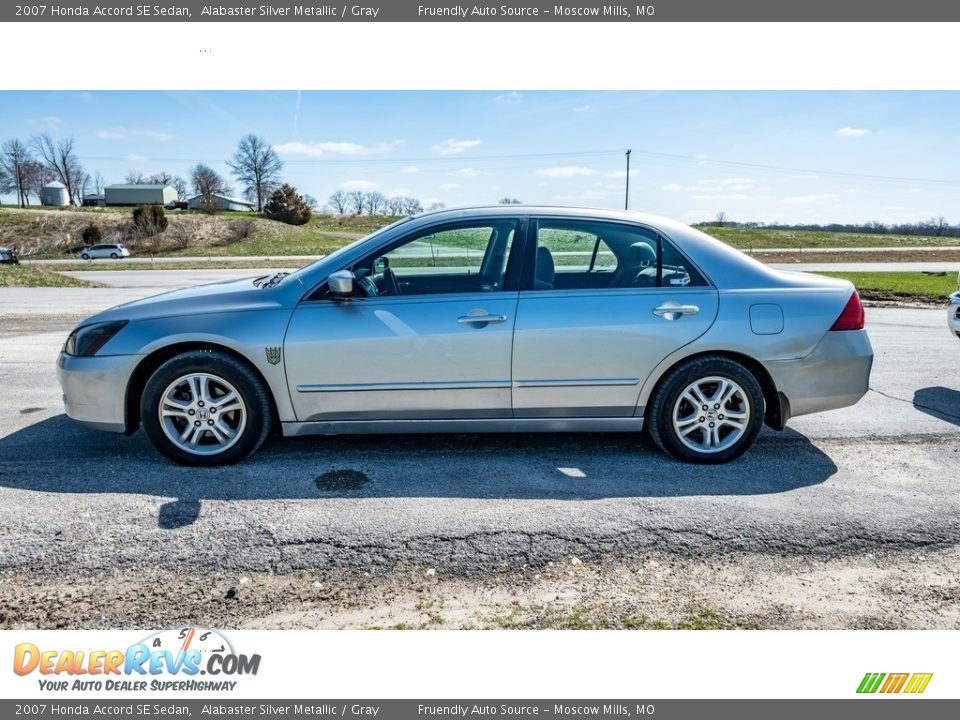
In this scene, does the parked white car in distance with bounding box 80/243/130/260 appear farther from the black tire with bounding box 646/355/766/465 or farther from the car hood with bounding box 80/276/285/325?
the black tire with bounding box 646/355/766/465

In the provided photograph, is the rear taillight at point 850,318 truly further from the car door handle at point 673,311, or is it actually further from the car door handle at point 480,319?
the car door handle at point 480,319

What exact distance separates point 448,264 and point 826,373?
8.40 feet

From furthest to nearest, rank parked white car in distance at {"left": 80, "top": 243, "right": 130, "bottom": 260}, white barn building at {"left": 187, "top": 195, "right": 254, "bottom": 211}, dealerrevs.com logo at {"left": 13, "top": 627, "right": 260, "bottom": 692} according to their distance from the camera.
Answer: white barn building at {"left": 187, "top": 195, "right": 254, "bottom": 211} → parked white car in distance at {"left": 80, "top": 243, "right": 130, "bottom": 260} → dealerrevs.com logo at {"left": 13, "top": 627, "right": 260, "bottom": 692}

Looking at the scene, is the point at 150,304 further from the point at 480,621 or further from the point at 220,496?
the point at 480,621

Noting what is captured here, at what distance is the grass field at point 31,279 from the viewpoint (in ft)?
56.9

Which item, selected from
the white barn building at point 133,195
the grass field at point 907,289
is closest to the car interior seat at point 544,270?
the grass field at point 907,289

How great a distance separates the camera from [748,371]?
13.6 feet

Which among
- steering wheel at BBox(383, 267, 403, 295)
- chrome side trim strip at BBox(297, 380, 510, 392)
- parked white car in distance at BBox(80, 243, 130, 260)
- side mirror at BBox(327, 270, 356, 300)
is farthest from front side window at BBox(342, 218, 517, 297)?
parked white car in distance at BBox(80, 243, 130, 260)

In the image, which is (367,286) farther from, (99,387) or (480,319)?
(99,387)

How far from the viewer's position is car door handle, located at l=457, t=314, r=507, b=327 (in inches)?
158

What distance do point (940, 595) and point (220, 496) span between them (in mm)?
3567

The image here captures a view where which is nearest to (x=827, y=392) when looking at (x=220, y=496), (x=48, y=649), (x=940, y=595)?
(x=940, y=595)

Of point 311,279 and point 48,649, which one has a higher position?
point 311,279

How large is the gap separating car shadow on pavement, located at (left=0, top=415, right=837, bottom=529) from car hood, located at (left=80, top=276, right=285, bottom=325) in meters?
0.94
